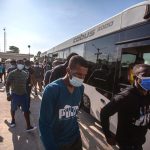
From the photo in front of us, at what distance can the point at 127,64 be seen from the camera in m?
5.87

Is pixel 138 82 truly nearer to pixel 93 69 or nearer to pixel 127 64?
pixel 127 64

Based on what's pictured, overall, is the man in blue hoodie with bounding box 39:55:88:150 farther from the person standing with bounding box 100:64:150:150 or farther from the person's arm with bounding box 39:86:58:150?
the person standing with bounding box 100:64:150:150

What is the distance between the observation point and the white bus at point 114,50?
533 centimetres

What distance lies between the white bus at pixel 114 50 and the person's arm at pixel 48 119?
247cm

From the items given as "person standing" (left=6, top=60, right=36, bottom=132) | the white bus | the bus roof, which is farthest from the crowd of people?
"person standing" (left=6, top=60, right=36, bottom=132)

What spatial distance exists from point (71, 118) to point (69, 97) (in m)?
0.24

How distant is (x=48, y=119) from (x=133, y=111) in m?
0.94

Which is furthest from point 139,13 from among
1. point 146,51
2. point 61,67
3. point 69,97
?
point 69,97

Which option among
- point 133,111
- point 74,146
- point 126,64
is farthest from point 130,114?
point 126,64

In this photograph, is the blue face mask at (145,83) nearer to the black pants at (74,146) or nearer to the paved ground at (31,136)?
the black pants at (74,146)

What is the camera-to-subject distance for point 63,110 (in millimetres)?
2922

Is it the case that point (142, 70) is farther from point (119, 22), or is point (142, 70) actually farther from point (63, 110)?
point (119, 22)

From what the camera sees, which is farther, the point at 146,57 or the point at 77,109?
the point at 146,57

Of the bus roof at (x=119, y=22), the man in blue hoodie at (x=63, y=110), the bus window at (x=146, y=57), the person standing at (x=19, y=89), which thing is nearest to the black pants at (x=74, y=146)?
the man in blue hoodie at (x=63, y=110)
